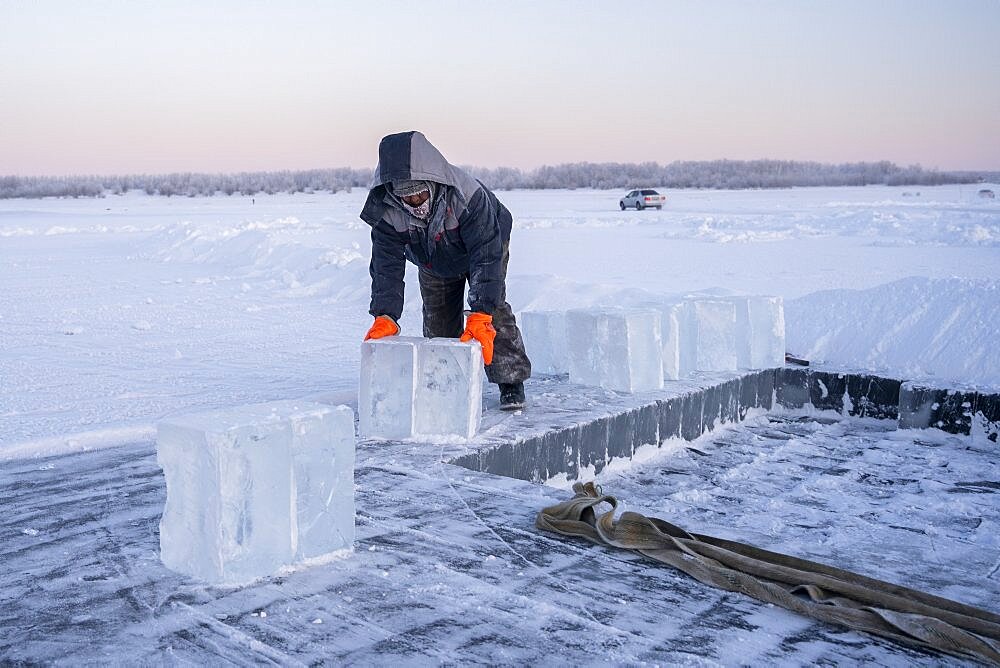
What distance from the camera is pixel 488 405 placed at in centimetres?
539

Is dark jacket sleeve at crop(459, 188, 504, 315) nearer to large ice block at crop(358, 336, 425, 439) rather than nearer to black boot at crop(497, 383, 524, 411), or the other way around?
large ice block at crop(358, 336, 425, 439)

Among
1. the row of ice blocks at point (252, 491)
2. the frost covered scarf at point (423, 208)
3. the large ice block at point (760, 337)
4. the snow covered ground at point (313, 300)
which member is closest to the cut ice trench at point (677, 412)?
the large ice block at point (760, 337)

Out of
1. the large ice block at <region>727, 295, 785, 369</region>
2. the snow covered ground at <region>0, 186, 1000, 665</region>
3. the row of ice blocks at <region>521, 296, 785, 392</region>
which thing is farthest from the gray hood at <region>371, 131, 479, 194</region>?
the large ice block at <region>727, 295, 785, 369</region>

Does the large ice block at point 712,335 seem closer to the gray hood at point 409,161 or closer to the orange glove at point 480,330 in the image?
the orange glove at point 480,330

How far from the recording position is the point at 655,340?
5.78m

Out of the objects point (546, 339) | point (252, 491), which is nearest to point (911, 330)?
point (546, 339)

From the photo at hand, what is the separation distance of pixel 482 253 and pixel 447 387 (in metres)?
0.70

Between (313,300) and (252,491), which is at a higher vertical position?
(252,491)

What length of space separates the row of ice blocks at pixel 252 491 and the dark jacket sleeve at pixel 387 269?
1890mm

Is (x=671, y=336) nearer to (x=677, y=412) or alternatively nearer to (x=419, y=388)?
(x=677, y=412)

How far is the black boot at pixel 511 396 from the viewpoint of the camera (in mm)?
5207

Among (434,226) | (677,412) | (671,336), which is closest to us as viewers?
(434,226)

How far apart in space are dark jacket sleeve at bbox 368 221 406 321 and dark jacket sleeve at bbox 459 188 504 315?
39 cm

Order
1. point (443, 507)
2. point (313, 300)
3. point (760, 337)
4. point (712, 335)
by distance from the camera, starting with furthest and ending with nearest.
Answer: point (313, 300), point (760, 337), point (712, 335), point (443, 507)
